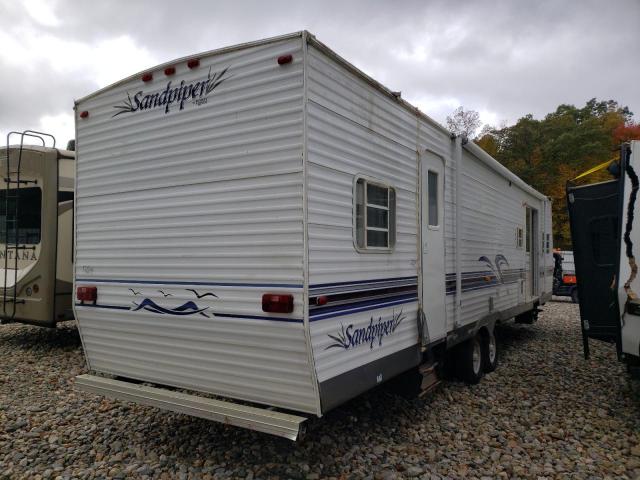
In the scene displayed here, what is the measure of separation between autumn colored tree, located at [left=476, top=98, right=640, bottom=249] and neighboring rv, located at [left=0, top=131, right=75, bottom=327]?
889 inches

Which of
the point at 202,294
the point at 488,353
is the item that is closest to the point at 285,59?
the point at 202,294

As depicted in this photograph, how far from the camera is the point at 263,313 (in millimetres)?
3277

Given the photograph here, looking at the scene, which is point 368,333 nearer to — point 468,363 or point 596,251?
point 468,363

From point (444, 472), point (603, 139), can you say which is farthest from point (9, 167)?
point (603, 139)

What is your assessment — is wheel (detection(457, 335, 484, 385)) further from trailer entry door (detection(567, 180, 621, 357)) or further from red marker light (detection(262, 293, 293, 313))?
red marker light (detection(262, 293, 293, 313))

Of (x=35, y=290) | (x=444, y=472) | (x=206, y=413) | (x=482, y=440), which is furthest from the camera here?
(x=35, y=290)

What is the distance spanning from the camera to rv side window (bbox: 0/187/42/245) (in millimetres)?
7352

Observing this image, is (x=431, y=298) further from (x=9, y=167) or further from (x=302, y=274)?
(x=9, y=167)

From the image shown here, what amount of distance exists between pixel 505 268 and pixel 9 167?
7.72 meters

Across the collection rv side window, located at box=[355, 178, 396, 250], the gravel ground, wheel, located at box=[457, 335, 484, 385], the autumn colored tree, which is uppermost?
the autumn colored tree

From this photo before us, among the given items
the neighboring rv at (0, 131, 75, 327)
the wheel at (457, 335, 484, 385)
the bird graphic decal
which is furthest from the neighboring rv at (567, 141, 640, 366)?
the neighboring rv at (0, 131, 75, 327)

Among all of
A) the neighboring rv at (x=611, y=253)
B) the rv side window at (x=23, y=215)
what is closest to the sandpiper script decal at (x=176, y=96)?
the rv side window at (x=23, y=215)

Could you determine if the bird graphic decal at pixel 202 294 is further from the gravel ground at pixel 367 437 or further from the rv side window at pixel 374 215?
the gravel ground at pixel 367 437

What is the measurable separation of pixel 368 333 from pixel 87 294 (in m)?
2.49
